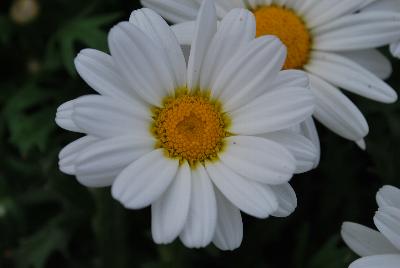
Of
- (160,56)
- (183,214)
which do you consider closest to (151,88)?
(160,56)

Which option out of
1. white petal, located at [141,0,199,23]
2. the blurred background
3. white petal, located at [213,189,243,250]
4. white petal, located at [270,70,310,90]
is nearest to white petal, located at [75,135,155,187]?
white petal, located at [213,189,243,250]

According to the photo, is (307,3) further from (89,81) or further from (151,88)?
(89,81)

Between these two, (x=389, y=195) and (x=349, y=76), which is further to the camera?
(x=349, y=76)

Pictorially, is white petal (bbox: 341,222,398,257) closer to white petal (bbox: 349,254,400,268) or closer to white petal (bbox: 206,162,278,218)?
white petal (bbox: 349,254,400,268)


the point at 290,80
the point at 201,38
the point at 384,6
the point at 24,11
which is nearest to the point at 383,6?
the point at 384,6

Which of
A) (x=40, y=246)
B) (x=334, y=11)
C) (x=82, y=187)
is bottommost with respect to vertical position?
(x=40, y=246)

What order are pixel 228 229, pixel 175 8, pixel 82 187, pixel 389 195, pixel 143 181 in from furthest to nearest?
pixel 82 187
pixel 175 8
pixel 389 195
pixel 228 229
pixel 143 181

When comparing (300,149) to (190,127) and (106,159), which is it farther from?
(106,159)
